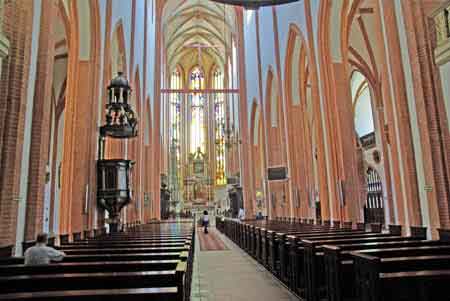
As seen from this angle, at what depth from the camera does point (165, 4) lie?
23.1 m

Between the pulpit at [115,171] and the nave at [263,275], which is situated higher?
the pulpit at [115,171]

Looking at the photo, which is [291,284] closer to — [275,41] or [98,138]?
[98,138]

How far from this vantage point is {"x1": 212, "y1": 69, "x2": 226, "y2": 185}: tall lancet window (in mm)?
31766

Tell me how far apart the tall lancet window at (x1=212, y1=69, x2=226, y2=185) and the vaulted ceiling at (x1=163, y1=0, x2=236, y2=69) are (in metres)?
1.66

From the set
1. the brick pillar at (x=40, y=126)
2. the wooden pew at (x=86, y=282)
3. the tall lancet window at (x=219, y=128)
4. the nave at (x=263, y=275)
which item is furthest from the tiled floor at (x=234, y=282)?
the tall lancet window at (x=219, y=128)

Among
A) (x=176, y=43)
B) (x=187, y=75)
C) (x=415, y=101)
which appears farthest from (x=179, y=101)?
(x=415, y=101)

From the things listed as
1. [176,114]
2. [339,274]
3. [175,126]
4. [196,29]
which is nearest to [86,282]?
[339,274]

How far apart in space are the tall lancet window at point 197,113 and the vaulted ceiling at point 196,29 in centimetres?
183

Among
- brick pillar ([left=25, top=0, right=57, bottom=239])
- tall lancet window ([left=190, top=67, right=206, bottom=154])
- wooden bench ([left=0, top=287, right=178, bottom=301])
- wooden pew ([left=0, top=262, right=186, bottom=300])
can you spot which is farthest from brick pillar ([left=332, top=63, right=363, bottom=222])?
tall lancet window ([left=190, top=67, right=206, bottom=154])

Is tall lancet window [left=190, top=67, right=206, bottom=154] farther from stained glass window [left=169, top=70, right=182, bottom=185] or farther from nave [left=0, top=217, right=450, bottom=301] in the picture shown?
nave [left=0, top=217, right=450, bottom=301]

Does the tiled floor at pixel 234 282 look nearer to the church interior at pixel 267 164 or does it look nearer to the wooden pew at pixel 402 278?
the church interior at pixel 267 164

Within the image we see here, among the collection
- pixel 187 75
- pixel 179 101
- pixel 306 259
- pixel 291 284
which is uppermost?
pixel 187 75

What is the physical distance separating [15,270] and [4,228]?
56.6 inches

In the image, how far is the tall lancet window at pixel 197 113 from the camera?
33781 millimetres
